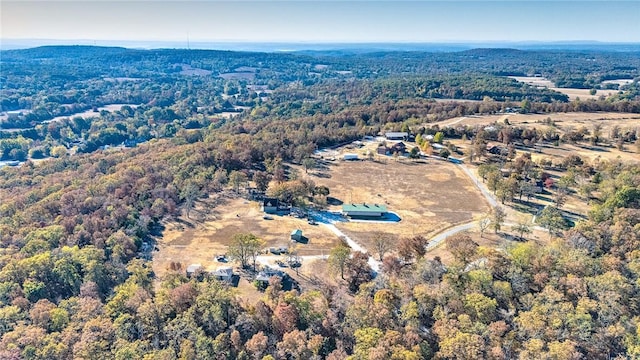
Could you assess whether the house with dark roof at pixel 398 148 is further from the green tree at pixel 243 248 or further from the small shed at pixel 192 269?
the small shed at pixel 192 269

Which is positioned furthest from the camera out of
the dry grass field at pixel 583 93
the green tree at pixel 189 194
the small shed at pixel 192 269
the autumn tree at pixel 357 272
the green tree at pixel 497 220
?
the dry grass field at pixel 583 93

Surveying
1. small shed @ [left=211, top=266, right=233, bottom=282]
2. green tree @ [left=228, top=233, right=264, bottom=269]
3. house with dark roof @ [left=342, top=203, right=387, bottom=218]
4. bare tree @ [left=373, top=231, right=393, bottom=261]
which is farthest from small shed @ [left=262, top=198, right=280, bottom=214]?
bare tree @ [left=373, top=231, right=393, bottom=261]

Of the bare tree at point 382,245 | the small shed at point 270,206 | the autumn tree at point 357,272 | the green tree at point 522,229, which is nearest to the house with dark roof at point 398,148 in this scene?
the small shed at point 270,206

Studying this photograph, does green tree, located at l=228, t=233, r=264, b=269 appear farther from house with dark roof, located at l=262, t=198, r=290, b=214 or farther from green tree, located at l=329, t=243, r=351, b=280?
house with dark roof, located at l=262, t=198, r=290, b=214

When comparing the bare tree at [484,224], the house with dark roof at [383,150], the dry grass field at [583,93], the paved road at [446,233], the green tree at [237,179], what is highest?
the dry grass field at [583,93]

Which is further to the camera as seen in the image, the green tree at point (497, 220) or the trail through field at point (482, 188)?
the trail through field at point (482, 188)

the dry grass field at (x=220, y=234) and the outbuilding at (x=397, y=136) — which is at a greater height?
the outbuilding at (x=397, y=136)

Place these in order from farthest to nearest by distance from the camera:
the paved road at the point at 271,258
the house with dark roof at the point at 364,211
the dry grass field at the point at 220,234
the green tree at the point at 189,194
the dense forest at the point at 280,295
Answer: the green tree at the point at 189,194 → the house with dark roof at the point at 364,211 → the dry grass field at the point at 220,234 → the paved road at the point at 271,258 → the dense forest at the point at 280,295

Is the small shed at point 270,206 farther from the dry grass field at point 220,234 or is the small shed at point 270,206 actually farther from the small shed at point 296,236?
the small shed at point 296,236

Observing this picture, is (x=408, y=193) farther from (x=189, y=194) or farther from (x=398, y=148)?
(x=189, y=194)
